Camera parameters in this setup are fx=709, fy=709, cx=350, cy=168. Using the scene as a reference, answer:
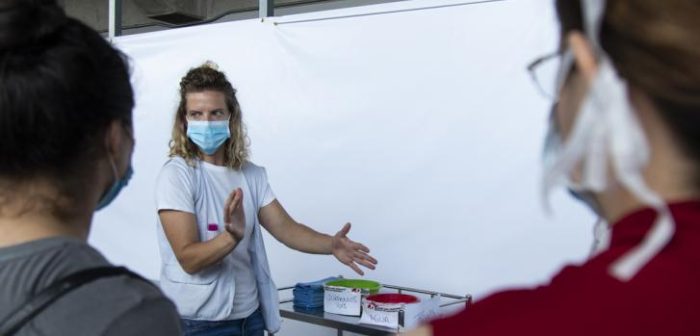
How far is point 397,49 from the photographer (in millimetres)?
2600

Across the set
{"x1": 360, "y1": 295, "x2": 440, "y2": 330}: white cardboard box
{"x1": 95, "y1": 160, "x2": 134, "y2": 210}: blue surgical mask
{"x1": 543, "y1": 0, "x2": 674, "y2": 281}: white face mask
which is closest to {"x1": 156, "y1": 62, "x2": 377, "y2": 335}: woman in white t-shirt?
{"x1": 360, "y1": 295, "x2": 440, "y2": 330}: white cardboard box

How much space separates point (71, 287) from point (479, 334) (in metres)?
0.49

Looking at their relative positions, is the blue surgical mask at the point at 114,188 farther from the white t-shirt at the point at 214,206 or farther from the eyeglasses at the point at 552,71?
the white t-shirt at the point at 214,206

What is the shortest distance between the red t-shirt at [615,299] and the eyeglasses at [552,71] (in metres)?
0.13

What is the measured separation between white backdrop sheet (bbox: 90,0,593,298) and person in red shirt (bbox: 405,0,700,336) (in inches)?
66.0

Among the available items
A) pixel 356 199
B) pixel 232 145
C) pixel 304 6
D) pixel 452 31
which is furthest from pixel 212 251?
pixel 304 6

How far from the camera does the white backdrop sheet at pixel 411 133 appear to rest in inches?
91.3

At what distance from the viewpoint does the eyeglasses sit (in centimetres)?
57

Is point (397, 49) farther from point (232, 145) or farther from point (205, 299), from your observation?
point (205, 299)

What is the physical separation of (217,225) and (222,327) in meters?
0.28

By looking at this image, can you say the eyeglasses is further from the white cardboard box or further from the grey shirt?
the white cardboard box

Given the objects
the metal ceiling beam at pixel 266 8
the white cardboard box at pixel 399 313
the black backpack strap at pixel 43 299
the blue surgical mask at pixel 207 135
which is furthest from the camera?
the metal ceiling beam at pixel 266 8

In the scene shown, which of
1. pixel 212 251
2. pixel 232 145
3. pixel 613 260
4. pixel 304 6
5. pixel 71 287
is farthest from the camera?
pixel 304 6

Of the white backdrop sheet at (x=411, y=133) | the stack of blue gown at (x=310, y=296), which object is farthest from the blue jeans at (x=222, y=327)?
the white backdrop sheet at (x=411, y=133)
